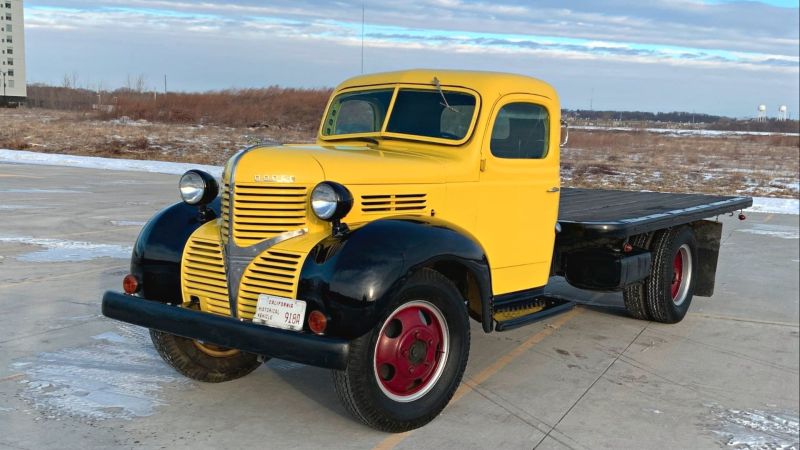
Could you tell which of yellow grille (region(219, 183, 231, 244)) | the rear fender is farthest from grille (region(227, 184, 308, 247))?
the rear fender

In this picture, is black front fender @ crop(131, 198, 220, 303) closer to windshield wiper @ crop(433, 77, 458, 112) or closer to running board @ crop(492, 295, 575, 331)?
windshield wiper @ crop(433, 77, 458, 112)

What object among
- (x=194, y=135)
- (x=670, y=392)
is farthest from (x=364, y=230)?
(x=194, y=135)

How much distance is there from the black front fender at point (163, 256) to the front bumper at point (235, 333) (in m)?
0.25

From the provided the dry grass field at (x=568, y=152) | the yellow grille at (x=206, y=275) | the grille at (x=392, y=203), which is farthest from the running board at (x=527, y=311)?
the dry grass field at (x=568, y=152)

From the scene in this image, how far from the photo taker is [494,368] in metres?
5.33

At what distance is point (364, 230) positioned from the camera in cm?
404

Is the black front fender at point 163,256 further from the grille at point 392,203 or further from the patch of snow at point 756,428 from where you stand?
the patch of snow at point 756,428

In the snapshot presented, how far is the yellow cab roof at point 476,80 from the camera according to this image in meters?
5.24

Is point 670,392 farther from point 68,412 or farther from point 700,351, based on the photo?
point 68,412

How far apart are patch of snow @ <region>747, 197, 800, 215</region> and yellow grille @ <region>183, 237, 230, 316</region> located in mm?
15838

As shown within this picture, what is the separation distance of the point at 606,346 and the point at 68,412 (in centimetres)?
404

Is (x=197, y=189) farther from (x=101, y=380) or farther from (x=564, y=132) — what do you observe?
(x=564, y=132)

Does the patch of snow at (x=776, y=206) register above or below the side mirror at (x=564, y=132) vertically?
below

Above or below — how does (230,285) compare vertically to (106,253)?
above
